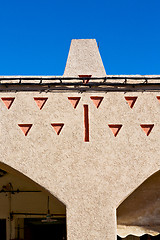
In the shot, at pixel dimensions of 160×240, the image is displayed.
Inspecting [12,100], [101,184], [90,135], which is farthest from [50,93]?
[101,184]

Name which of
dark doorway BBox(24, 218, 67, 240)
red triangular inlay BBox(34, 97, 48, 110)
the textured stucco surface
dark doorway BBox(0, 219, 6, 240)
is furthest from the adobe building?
dark doorway BBox(24, 218, 67, 240)

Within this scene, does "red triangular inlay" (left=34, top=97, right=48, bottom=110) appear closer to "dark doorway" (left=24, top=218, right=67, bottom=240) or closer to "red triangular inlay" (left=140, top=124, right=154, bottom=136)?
"red triangular inlay" (left=140, top=124, right=154, bottom=136)

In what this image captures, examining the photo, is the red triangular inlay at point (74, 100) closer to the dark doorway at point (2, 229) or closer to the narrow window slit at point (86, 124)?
the narrow window slit at point (86, 124)

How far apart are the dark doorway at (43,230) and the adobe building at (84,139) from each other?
3.00 m

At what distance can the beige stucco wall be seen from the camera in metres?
5.05

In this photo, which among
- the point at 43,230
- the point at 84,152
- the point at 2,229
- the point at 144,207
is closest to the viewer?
the point at 84,152

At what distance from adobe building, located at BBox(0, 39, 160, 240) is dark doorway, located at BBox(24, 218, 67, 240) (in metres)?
3.00

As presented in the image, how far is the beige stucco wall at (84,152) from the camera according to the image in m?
5.05

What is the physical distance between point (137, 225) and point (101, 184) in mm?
1593

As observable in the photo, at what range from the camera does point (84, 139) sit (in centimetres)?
524

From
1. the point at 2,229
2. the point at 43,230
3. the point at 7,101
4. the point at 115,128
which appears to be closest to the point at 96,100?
the point at 115,128

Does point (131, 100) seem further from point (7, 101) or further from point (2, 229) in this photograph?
point (2, 229)

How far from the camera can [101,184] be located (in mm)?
5133

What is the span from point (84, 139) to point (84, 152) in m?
A: 0.25
